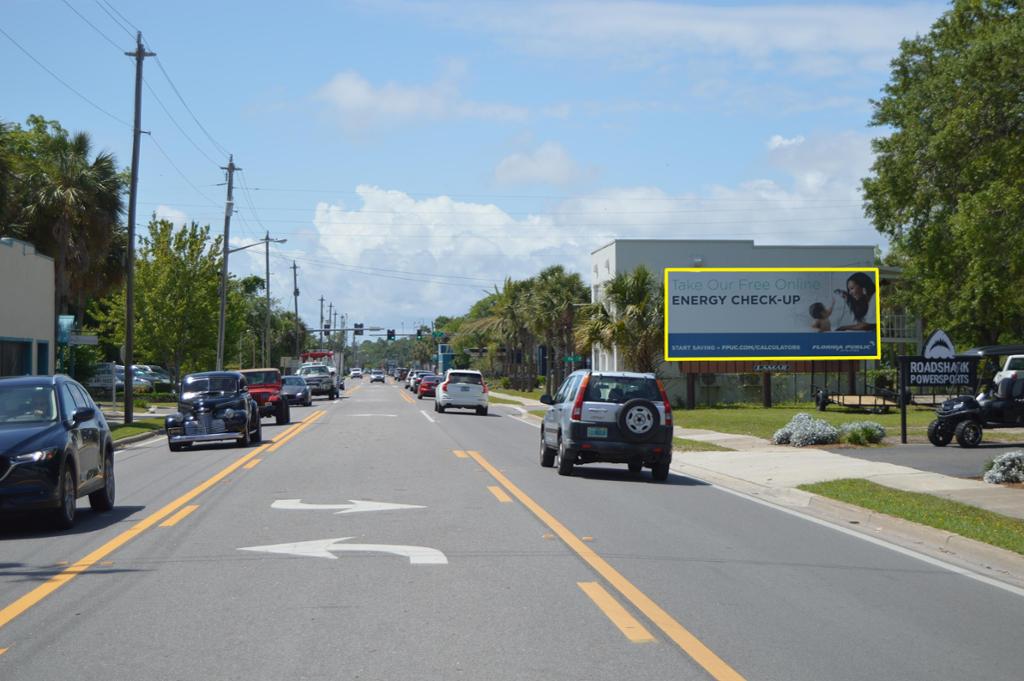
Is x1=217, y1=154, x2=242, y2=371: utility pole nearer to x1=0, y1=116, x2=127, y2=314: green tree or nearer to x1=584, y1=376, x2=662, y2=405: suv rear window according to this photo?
x1=0, y1=116, x2=127, y2=314: green tree

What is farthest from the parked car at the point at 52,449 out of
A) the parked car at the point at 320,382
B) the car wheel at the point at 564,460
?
the parked car at the point at 320,382

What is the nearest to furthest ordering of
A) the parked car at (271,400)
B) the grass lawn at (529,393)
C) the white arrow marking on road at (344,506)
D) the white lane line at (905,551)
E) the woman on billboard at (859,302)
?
1. the white lane line at (905,551)
2. the white arrow marking on road at (344,506)
3. the parked car at (271,400)
4. the woman on billboard at (859,302)
5. the grass lawn at (529,393)

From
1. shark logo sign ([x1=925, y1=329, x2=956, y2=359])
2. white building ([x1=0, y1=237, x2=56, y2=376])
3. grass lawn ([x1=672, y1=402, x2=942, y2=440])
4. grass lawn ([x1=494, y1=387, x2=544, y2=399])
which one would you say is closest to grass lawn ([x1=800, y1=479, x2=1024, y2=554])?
shark logo sign ([x1=925, y1=329, x2=956, y2=359])

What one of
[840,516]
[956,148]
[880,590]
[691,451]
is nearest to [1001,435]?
[691,451]

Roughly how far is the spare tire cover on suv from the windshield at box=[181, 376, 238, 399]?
12.0 meters

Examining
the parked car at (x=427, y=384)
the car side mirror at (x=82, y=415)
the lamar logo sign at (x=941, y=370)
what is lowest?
the parked car at (x=427, y=384)

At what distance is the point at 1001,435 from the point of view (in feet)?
96.7

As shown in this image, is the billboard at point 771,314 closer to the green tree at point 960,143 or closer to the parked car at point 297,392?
the green tree at point 960,143

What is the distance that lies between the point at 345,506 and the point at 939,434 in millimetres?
15988

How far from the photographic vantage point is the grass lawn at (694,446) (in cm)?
2577

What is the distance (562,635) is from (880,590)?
332cm

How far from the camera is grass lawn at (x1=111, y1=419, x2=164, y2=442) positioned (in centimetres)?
3176

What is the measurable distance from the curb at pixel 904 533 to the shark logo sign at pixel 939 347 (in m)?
10.4

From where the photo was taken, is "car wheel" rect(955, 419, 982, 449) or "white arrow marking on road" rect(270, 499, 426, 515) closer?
"white arrow marking on road" rect(270, 499, 426, 515)
